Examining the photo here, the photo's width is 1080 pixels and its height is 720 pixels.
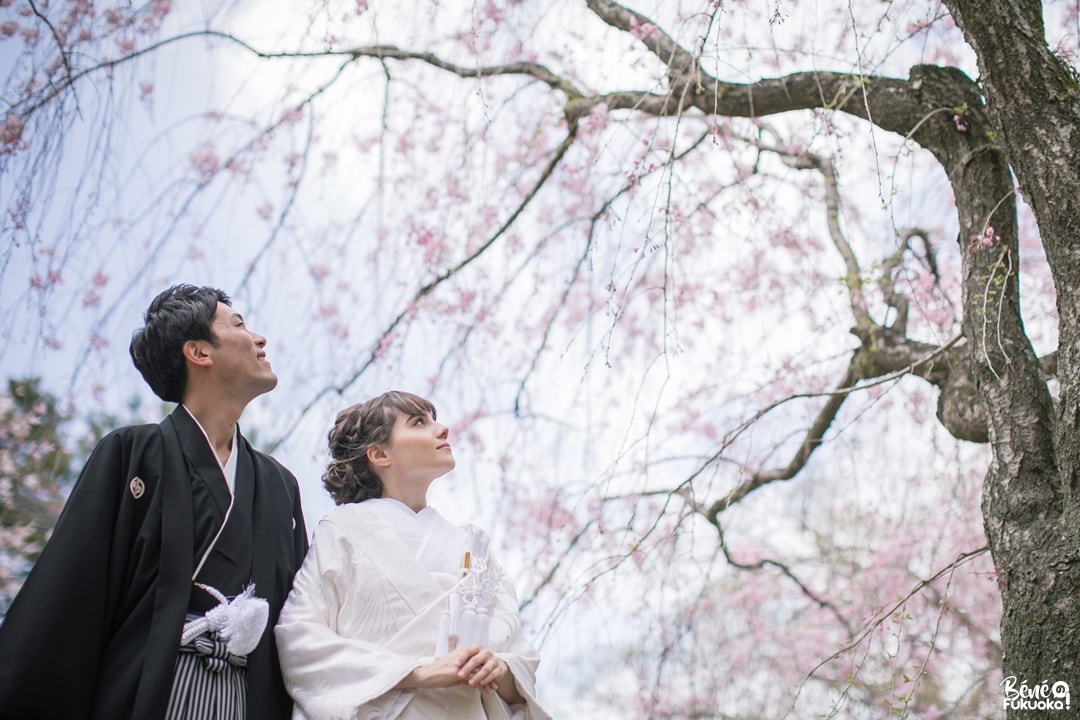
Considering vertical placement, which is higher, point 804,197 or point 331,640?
point 804,197

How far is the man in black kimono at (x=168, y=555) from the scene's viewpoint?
1.68m

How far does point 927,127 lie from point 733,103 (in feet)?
1.95

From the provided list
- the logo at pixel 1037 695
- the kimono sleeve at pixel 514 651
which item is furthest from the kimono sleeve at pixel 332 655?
the logo at pixel 1037 695

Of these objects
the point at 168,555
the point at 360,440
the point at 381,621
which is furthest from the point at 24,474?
the point at 381,621

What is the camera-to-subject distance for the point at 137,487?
188cm

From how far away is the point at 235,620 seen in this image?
1813 millimetres

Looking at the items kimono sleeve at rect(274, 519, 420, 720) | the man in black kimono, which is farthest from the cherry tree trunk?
the man in black kimono

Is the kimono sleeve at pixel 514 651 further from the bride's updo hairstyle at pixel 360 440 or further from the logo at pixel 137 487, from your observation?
the logo at pixel 137 487

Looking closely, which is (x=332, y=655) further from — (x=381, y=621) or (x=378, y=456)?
(x=378, y=456)

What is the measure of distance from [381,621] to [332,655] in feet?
0.44

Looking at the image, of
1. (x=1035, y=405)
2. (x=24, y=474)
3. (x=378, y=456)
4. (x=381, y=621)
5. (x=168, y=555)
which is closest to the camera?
(x=168, y=555)

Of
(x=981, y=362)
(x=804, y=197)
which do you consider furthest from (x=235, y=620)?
(x=804, y=197)

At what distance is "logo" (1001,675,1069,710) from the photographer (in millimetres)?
1846

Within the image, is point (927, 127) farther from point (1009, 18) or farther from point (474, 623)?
point (474, 623)
